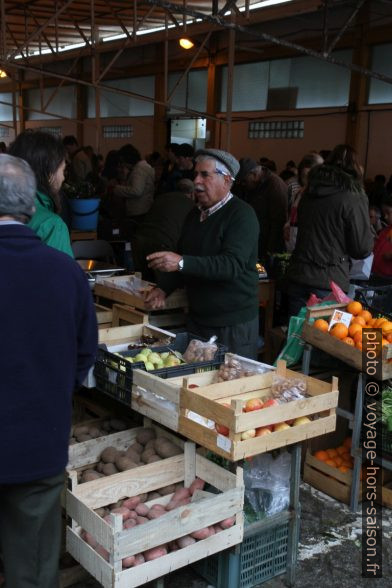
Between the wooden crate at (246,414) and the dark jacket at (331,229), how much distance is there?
141 centimetres

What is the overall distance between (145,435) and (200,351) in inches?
19.2

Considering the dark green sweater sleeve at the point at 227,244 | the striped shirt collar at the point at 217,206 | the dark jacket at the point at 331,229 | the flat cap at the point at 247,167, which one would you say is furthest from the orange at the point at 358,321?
the flat cap at the point at 247,167

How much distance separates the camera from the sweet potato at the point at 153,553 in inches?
95.6

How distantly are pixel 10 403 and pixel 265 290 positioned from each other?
3.45 meters

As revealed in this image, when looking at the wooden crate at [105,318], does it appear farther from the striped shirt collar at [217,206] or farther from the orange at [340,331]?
the orange at [340,331]

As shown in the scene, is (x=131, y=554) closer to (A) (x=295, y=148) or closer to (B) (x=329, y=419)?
(B) (x=329, y=419)

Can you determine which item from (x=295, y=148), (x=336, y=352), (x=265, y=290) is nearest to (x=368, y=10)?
(x=295, y=148)

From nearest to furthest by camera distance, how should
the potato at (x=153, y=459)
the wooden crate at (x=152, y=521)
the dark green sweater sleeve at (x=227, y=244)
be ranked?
the wooden crate at (x=152, y=521)
the potato at (x=153, y=459)
the dark green sweater sleeve at (x=227, y=244)

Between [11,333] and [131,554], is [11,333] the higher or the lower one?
the higher one

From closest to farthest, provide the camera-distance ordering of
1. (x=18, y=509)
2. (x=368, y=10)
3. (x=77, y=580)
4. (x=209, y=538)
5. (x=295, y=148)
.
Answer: (x=18, y=509) < (x=209, y=538) < (x=77, y=580) < (x=368, y=10) < (x=295, y=148)

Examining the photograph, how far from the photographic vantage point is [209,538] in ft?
8.24

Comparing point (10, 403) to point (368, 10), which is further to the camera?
point (368, 10)

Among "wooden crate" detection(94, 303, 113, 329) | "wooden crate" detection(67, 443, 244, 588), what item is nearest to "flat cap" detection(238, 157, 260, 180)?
"wooden crate" detection(94, 303, 113, 329)

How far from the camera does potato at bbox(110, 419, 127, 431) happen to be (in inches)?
132
